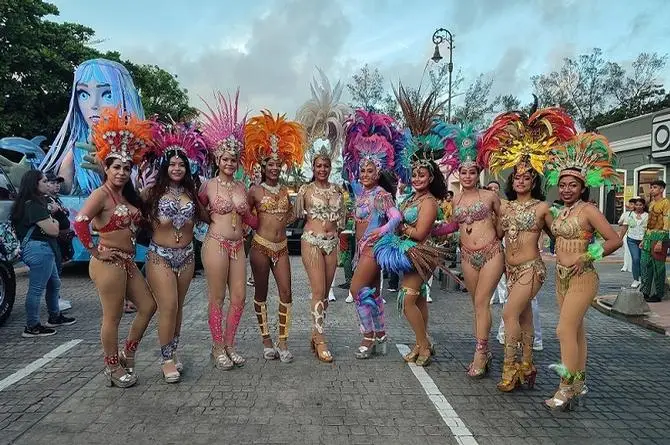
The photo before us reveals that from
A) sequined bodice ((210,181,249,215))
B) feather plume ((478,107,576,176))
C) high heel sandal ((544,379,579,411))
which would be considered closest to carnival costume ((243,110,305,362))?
sequined bodice ((210,181,249,215))

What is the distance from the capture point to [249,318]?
6.82 m

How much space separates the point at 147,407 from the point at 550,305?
6401 millimetres

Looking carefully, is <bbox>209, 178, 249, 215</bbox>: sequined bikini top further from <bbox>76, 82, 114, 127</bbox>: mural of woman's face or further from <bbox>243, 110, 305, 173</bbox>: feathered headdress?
<bbox>76, 82, 114, 127</bbox>: mural of woman's face

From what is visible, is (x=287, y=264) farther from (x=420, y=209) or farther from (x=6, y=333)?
(x=6, y=333)

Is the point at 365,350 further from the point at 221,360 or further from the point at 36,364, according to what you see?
the point at 36,364

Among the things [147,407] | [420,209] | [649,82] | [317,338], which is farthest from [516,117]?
[649,82]

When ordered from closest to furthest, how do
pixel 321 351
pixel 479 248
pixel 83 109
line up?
pixel 479 248 → pixel 321 351 → pixel 83 109

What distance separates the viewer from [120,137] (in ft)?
14.0

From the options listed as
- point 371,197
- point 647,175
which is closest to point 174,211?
point 371,197

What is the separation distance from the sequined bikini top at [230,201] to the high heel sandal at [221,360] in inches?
49.2

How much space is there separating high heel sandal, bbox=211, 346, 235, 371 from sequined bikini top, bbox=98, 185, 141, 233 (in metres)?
1.39

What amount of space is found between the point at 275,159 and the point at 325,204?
642 millimetres

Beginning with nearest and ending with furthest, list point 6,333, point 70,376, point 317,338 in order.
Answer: point 70,376
point 317,338
point 6,333

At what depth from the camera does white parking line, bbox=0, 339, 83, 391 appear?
14.3 feet
